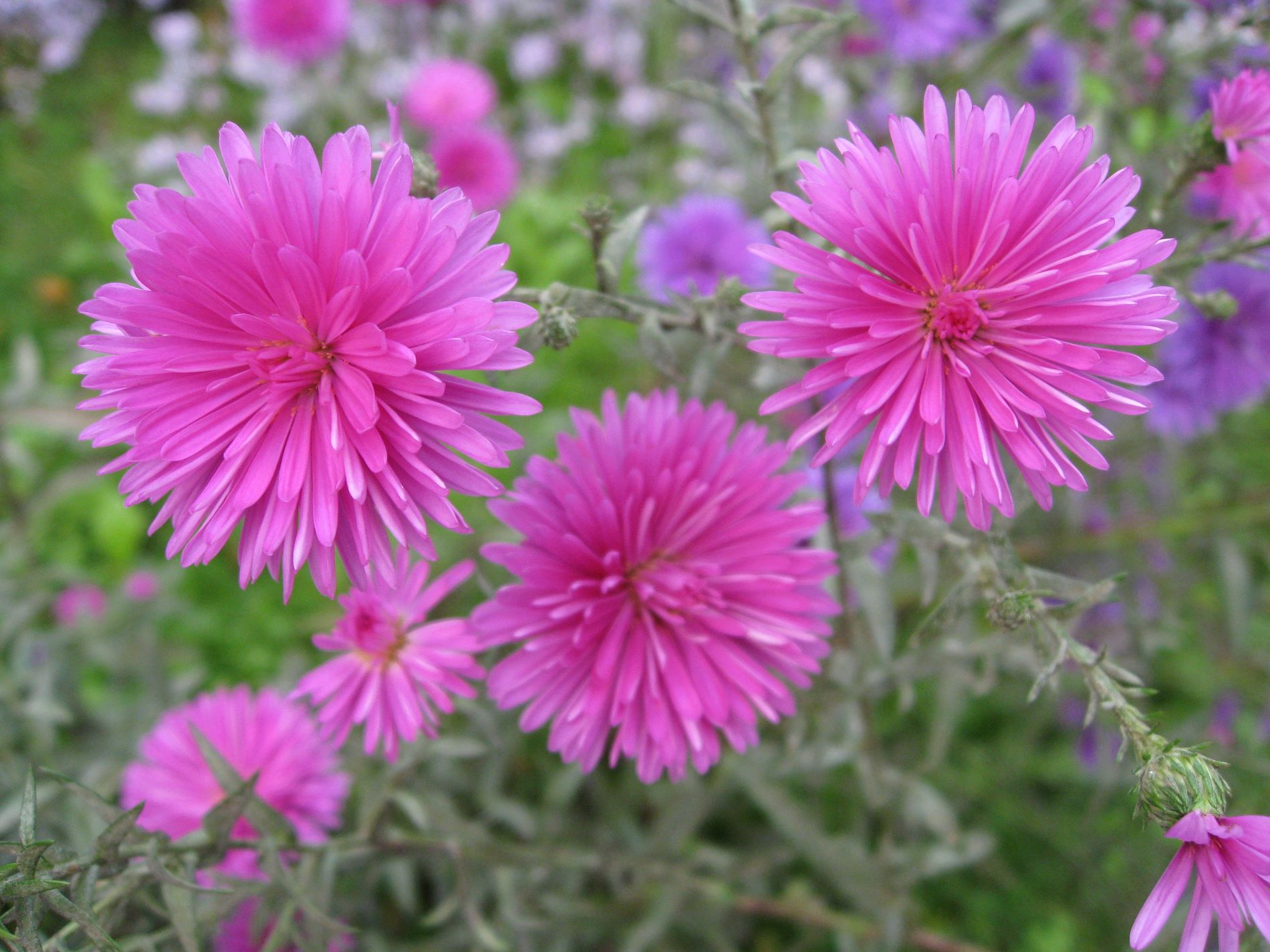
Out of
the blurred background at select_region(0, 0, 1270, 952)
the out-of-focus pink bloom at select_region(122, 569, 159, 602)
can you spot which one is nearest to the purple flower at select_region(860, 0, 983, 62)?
the blurred background at select_region(0, 0, 1270, 952)

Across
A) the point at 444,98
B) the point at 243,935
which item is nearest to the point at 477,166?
the point at 444,98

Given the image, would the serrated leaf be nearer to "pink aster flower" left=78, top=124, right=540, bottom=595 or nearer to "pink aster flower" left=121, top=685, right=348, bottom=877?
"pink aster flower" left=121, top=685, right=348, bottom=877

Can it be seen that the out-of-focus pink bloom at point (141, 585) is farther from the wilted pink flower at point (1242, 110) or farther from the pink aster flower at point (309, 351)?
the wilted pink flower at point (1242, 110)

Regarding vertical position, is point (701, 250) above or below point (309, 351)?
above

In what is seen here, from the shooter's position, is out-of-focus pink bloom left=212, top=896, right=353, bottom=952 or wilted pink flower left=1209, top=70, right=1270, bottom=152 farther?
out-of-focus pink bloom left=212, top=896, right=353, bottom=952

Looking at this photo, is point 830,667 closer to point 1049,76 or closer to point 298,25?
point 1049,76
